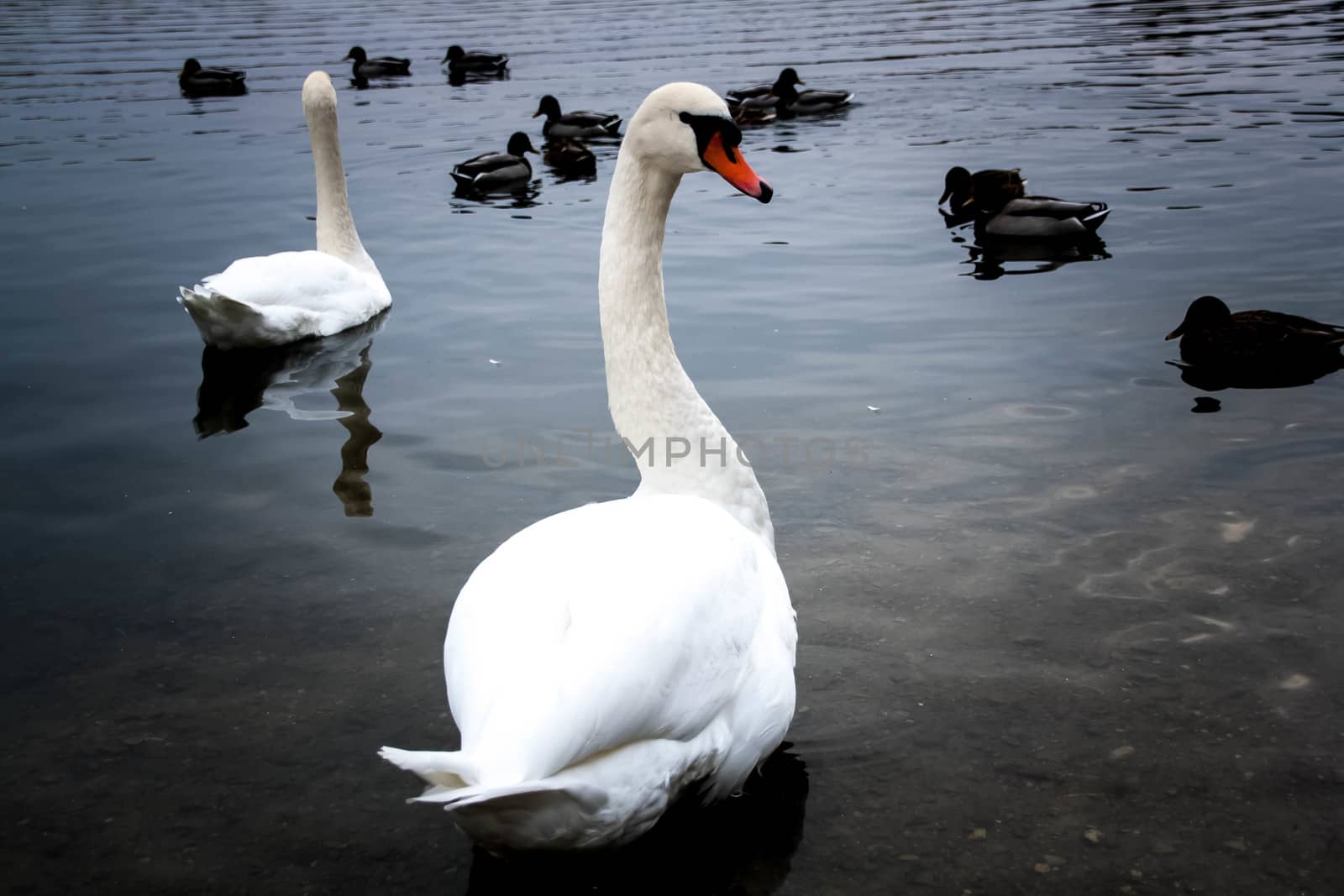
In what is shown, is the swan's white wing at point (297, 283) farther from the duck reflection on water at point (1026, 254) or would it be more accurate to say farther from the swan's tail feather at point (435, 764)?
the swan's tail feather at point (435, 764)

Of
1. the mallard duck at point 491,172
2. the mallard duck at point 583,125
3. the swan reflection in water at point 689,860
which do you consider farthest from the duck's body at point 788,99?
the swan reflection in water at point 689,860

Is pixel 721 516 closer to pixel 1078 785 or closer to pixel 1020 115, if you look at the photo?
pixel 1078 785

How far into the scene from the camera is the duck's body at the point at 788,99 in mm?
20266

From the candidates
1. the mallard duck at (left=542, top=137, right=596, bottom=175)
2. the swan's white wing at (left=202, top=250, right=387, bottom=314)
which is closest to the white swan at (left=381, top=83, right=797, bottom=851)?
the swan's white wing at (left=202, top=250, right=387, bottom=314)

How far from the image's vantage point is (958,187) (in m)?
13.3

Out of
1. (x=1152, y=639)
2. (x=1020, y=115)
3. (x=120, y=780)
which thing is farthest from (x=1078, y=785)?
(x=1020, y=115)

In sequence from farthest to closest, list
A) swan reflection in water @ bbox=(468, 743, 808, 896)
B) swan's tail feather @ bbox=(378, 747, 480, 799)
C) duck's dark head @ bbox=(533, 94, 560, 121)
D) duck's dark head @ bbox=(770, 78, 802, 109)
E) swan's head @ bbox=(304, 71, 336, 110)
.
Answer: duck's dark head @ bbox=(770, 78, 802, 109)
duck's dark head @ bbox=(533, 94, 560, 121)
swan's head @ bbox=(304, 71, 336, 110)
swan reflection in water @ bbox=(468, 743, 808, 896)
swan's tail feather @ bbox=(378, 747, 480, 799)

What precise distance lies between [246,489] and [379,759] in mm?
3054

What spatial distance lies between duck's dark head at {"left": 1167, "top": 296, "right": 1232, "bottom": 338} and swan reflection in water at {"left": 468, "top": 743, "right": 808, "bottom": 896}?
5548 millimetres

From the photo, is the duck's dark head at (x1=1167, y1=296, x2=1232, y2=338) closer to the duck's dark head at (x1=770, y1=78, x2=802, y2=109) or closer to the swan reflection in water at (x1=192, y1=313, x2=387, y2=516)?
the swan reflection in water at (x1=192, y1=313, x2=387, y2=516)

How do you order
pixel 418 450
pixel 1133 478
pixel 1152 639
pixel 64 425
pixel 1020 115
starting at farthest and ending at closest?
pixel 1020 115, pixel 64 425, pixel 418 450, pixel 1133 478, pixel 1152 639

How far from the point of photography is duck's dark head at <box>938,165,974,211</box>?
43.2 feet

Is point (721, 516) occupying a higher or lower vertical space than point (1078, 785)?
higher

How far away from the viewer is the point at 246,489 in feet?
22.7
